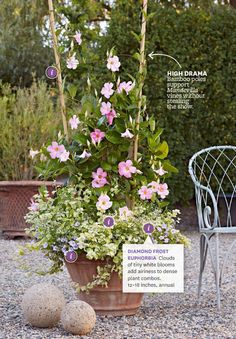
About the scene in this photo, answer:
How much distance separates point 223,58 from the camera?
20.4 feet

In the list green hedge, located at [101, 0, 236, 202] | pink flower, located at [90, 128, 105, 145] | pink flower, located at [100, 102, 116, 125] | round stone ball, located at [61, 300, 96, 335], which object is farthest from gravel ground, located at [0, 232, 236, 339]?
green hedge, located at [101, 0, 236, 202]

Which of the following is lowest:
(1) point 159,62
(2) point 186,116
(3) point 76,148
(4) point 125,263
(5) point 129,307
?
(5) point 129,307

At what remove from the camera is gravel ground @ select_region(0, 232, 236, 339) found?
2.77 meters

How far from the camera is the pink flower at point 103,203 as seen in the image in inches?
117

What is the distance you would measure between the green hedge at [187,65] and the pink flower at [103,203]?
3226 mm

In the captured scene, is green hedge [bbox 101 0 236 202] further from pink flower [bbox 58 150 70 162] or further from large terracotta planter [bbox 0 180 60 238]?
pink flower [bbox 58 150 70 162]

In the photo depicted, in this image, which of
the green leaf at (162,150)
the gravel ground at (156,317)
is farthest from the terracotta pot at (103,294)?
the green leaf at (162,150)

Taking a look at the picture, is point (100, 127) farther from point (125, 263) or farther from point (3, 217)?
point (3, 217)

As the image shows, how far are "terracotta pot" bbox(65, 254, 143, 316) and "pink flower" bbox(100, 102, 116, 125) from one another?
60 centimetres

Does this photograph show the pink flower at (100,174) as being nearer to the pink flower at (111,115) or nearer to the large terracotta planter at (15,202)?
the pink flower at (111,115)

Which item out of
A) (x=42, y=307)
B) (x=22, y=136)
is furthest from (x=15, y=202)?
(x=42, y=307)

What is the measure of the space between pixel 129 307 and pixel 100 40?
3.63 m

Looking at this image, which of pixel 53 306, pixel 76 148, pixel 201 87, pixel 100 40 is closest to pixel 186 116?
pixel 201 87

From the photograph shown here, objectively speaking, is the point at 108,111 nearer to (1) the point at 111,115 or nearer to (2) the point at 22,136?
(1) the point at 111,115
